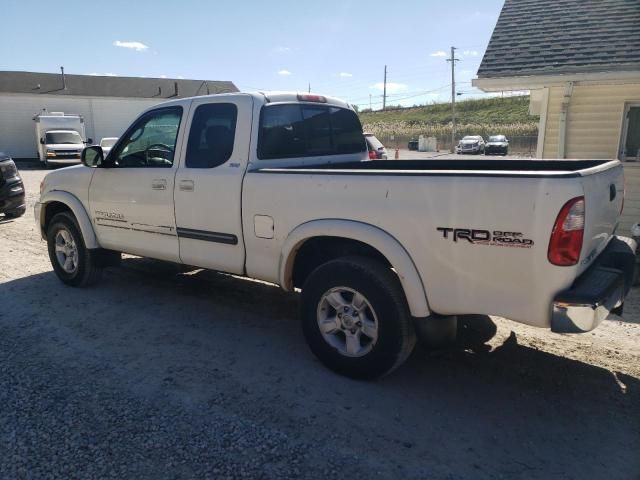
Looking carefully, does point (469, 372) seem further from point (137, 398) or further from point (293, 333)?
point (137, 398)

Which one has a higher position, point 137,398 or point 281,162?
point 281,162

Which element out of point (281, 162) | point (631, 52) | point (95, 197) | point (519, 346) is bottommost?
point (519, 346)

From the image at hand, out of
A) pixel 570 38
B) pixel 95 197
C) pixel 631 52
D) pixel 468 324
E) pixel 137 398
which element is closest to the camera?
pixel 137 398

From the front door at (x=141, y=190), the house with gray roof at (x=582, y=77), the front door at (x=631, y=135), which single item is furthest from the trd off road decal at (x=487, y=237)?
the front door at (x=631, y=135)

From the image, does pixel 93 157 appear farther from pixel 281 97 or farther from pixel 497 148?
pixel 497 148

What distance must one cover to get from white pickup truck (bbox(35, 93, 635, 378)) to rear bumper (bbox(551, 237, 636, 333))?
0.04 ft

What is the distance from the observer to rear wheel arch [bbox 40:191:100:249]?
215 inches

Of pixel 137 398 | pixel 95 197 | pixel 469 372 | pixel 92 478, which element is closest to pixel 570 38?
pixel 469 372

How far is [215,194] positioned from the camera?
4.25 metres

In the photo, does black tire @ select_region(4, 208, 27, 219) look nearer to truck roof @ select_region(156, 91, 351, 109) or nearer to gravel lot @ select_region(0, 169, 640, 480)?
gravel lot @ select_region(0, 169, 640, 480)

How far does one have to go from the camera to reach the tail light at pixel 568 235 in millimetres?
2652

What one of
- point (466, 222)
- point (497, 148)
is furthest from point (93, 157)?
point (497, 148)

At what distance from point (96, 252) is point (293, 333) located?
2.56m

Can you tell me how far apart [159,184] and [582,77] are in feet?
22.9
